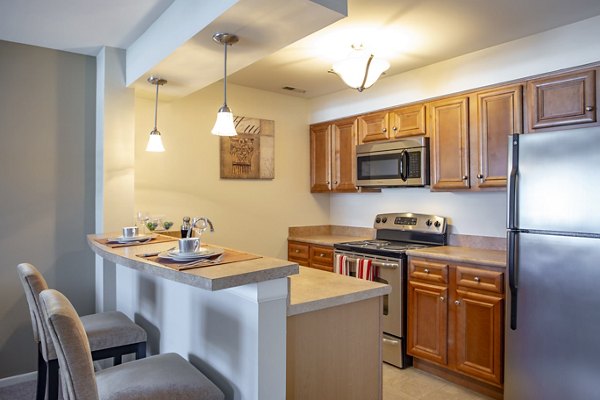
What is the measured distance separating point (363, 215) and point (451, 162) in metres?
1.32

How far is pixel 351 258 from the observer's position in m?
3.48

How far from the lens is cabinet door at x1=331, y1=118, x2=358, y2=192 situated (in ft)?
13.2

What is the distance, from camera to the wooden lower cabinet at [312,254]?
3.84 m

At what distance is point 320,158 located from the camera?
4414 mm

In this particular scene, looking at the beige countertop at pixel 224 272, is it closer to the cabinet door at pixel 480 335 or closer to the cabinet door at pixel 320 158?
the cabinet door at pixel 480 335

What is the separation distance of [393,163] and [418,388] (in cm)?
183

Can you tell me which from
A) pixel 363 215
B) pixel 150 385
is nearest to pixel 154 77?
pixel 150 385

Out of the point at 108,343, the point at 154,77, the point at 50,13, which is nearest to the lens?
the point at 108,343

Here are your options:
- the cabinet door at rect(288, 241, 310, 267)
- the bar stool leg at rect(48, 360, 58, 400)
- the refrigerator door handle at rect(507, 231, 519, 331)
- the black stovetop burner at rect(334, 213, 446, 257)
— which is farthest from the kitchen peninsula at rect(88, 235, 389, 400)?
the cabinet door at rect(288, 241, 310, 267)

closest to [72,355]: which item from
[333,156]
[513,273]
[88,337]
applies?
[88,337]

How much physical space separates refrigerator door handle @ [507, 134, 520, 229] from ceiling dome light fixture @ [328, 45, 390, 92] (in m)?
0.98

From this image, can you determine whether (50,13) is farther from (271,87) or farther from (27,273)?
(271,87)

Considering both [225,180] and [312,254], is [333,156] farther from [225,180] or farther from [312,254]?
[225,180]

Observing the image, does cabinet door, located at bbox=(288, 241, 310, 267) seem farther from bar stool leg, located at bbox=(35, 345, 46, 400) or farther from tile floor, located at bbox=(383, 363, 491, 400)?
bar stool leg, located at bbox=(35, 345, 46, 400)
